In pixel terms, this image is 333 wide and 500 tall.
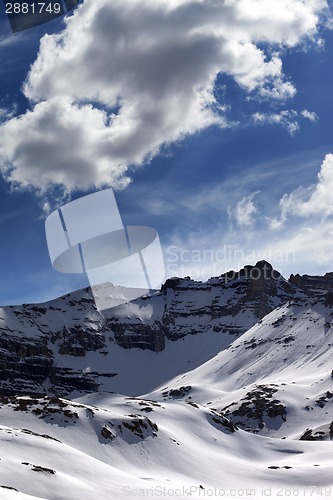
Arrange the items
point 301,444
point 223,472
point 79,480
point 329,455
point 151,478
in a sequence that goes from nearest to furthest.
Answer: point 79,480
point 151,478
point 223,472
point 329,455
point 301,444

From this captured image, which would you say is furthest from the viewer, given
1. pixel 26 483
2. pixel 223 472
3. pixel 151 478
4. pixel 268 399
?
pixel 268 399

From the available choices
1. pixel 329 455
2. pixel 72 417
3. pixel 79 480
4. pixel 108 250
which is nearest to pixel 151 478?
pixel 79 480

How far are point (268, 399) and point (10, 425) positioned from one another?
117765mm

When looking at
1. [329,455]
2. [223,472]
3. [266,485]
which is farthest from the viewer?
[329,455]

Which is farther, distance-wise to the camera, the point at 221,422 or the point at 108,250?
the point at 221,422

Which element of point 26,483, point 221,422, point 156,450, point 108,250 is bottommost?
point 26,483

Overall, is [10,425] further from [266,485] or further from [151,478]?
[266,485]

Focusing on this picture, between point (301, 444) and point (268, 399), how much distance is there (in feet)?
254

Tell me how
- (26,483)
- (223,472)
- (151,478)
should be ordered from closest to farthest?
(26,483)
(151,478)
(223,472)

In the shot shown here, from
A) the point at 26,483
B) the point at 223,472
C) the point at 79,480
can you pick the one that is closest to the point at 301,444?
the point at 223,472

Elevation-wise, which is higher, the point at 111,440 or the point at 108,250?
the point at 108,250

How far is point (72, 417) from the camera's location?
87.4m

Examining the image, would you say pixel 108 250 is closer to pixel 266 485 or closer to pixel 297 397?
pixel 266 485

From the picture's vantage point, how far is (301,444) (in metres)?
110
